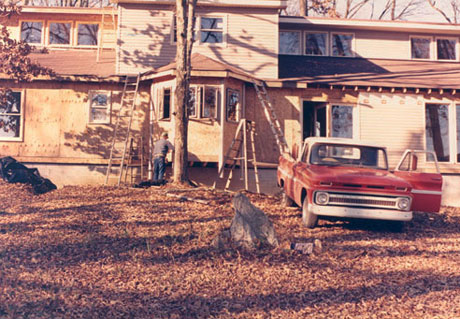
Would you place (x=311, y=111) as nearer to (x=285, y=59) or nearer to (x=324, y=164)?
(x=285, y=59)

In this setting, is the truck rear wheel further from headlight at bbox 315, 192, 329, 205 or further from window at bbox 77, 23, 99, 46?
window at bbox 77, 23, 99, 46

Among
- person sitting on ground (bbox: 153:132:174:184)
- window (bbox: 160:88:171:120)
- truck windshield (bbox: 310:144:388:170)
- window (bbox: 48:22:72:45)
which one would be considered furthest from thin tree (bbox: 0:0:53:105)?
truck windshield (bbox: 310:144:388:170)

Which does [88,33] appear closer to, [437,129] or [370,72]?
[370,72]

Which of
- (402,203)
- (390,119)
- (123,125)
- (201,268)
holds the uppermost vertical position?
(390,119)

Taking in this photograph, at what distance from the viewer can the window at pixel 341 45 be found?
16.6 metres

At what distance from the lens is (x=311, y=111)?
1769 centimetres

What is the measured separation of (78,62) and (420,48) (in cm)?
1498

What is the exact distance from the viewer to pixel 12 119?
13969 mm

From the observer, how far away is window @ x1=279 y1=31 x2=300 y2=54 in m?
16.4

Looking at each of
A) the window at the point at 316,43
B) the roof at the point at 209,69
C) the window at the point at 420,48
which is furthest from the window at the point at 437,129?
the roof at the point at 209,69

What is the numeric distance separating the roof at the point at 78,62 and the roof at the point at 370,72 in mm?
6907

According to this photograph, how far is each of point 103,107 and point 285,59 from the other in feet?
25.8

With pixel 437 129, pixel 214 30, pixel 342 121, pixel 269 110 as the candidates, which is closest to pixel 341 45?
pixel 342 121

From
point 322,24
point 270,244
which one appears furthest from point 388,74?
point 270,244
